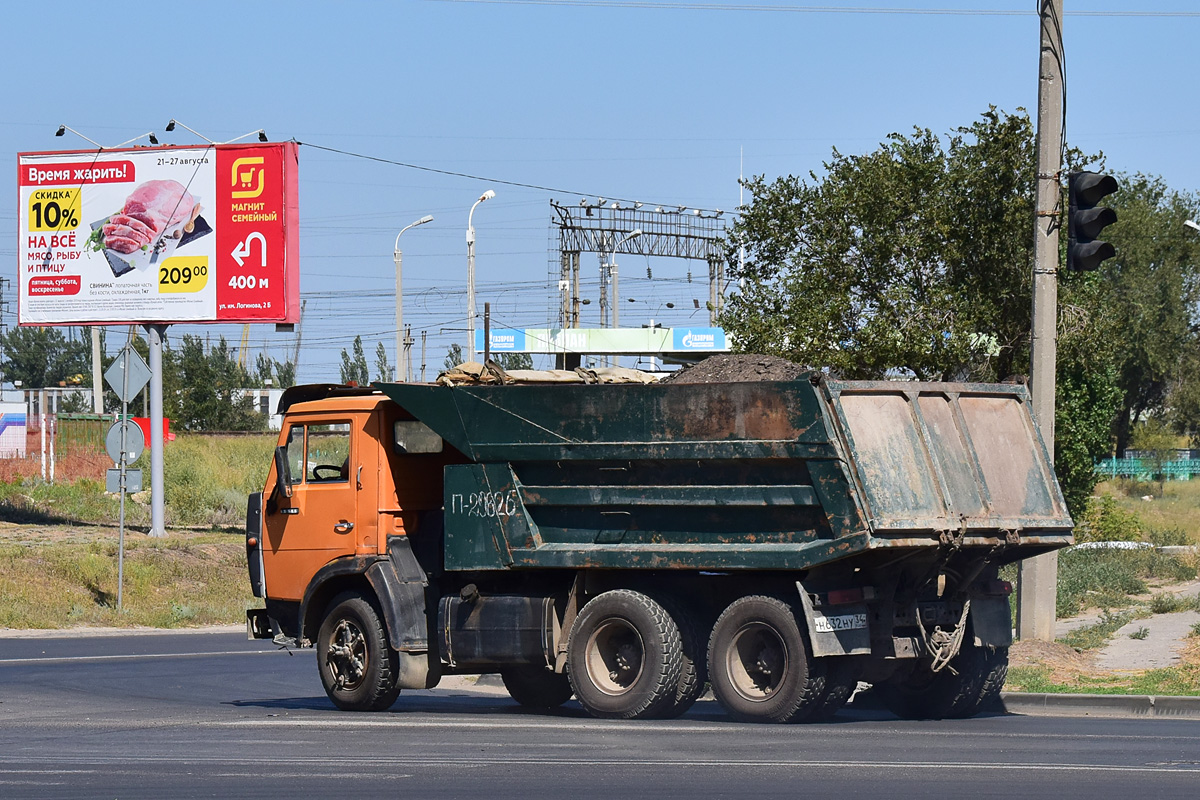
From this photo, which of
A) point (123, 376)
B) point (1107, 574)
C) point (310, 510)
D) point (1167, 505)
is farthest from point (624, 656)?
point (1167, 505)

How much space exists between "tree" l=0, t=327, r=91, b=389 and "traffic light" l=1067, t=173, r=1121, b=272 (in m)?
124

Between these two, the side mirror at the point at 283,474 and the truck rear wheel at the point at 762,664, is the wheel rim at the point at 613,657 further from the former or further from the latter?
the side mirror at the point at 283,474

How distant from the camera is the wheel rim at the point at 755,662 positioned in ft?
37.6

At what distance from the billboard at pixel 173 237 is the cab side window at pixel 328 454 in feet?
71.7

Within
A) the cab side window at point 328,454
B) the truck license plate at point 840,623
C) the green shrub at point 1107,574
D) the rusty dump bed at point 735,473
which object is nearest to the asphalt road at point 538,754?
Answer: the truck license plate at point 840,623

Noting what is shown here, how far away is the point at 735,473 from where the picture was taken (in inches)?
448

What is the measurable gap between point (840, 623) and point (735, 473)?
1.32 m

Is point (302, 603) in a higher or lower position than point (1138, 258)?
lower

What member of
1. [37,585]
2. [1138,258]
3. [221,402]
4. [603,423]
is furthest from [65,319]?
[1138,258]

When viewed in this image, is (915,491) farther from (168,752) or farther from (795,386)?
(168,752)

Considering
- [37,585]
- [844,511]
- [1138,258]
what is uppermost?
[1138,258]

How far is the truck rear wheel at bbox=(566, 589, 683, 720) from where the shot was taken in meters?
11.8

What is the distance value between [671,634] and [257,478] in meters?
35.3

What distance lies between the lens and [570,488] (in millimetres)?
12211
